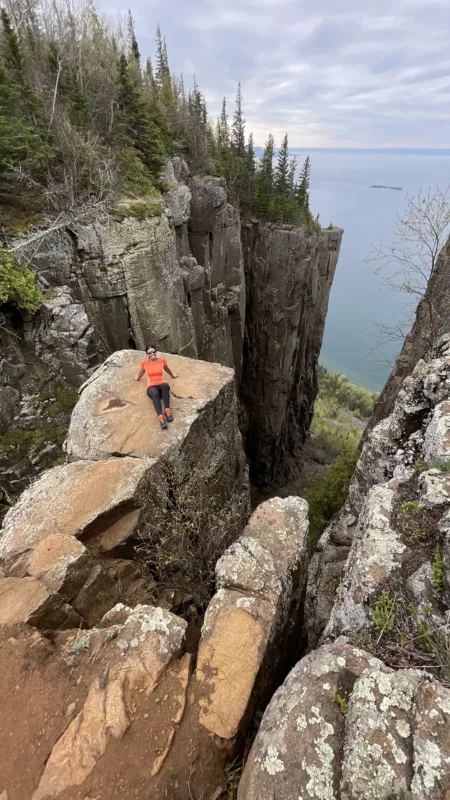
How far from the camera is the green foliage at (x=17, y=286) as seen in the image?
11203 mm

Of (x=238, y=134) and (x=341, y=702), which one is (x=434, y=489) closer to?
(x=341, y=702)

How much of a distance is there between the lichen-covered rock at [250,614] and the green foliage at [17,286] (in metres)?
9.96

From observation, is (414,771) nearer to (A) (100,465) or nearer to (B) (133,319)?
(A) (100,465)

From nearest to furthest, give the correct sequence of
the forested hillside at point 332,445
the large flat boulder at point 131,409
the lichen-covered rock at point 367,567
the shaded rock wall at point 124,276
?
the lichen-covered rock at point 367,567 < the large flat boulder at point 131,409 < the shaded rock wall at point 124,276 < the forested hillside at point 332,445

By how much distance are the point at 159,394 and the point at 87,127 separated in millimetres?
14385

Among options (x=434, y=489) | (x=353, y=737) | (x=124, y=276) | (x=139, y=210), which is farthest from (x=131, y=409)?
(x=139, y=210)

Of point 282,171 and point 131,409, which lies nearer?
point 131,409

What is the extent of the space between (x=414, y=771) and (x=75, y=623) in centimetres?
451

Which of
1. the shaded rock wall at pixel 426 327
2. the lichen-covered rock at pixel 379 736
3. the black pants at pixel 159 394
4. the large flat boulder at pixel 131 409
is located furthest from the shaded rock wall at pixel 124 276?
the lichen-covered rock at pixel 379 736

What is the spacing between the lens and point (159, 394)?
8.81m

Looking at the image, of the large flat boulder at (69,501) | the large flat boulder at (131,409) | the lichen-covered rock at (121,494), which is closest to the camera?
the lichen-covered rock at (121,494)

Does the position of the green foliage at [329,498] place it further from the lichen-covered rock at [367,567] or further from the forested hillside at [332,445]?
the lichen-covered rock at [367,567]

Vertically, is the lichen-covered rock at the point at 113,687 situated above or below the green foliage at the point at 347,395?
above

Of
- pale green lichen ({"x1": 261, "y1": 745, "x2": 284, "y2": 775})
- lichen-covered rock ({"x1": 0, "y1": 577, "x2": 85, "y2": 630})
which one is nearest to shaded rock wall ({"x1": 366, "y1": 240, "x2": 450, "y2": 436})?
pale green lichen ({"x1": 261, "y1": 745, "x2": 284, "y2": 775})
